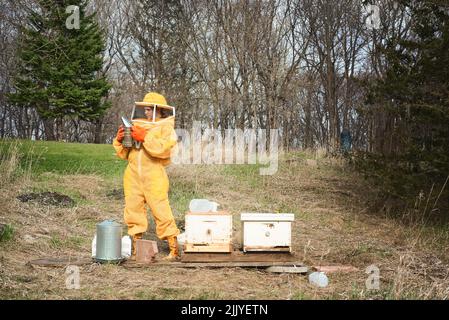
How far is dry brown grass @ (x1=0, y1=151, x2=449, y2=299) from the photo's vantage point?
4398 millimetres

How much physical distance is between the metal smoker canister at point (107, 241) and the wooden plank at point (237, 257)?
73cm

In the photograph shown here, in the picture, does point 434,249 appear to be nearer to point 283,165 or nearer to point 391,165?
point 391,165

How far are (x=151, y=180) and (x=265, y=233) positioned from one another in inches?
55.2

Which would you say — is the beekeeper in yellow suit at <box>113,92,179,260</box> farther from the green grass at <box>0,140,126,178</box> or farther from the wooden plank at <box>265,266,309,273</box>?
the green grass at <box>0,140,126,178</box>

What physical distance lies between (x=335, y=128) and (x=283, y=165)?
6.09 m

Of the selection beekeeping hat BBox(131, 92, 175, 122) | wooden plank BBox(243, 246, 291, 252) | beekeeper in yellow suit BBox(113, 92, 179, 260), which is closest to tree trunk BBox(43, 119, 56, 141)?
beekeeping hat BBox(131, 92, 175, 122)

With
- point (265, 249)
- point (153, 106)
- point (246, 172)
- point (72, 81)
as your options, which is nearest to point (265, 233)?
point (265, 249)

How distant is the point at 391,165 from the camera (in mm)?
7410

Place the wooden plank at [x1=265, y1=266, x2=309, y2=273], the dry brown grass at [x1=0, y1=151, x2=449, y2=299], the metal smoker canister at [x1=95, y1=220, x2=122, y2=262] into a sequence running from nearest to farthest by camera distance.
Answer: the dry brown grass at [x1=0, y1=151, x2=449, y2=299]
the wooden plank at [x1=265, y1=266, x2=309, y2=273]
the metal smoker canister at [x1=95, y1=220, x2=122, y2=262]

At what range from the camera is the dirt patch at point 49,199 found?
8.59 metres

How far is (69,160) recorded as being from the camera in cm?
1385
